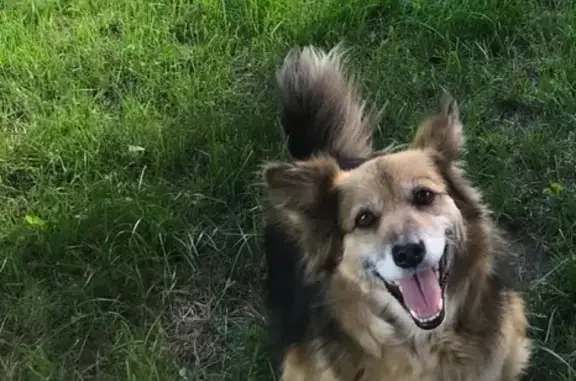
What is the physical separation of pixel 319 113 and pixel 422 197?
0.64 metres

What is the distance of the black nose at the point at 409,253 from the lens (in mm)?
2412

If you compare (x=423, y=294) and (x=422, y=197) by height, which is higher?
(x=422, y=197)

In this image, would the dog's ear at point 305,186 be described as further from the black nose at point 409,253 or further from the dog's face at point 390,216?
the black nose at point 409,253

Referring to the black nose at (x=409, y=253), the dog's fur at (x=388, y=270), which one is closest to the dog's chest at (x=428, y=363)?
the dog's fur at (x=388, y=270)

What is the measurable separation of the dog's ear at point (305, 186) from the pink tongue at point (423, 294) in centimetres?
34

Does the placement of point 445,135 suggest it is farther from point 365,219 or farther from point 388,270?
point 388,270

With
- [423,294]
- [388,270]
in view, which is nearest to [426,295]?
[423,294]

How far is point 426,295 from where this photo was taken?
2525 millimetres

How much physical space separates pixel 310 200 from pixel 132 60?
1771 millimetres

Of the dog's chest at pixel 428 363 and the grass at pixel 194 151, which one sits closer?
the dog's chest at pixel 428 363

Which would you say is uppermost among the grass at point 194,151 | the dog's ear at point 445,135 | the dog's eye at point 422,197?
the dog's ear at point 445,135

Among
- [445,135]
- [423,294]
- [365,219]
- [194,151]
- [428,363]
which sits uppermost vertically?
[445,135]

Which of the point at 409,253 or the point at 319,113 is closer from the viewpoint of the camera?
the point at 409,253

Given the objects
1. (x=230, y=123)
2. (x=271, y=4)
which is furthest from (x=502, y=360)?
(x=271, y=4)
